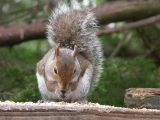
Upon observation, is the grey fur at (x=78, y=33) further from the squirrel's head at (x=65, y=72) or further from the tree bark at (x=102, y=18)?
the tree bark at (x=102, y=18)

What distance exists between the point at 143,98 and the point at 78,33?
41.3 inches

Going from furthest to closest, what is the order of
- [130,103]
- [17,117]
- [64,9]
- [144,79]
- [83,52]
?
[144,79], [64,9], [83,52], [130,103], [17,117]

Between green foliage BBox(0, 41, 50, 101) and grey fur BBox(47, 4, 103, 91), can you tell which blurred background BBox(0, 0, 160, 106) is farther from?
grey fur BBox(47, 4, 103, 91)

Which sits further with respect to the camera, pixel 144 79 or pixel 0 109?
pixel 144 79

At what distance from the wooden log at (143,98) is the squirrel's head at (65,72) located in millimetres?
547

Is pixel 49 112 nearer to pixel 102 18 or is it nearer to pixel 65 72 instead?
pixel 65 72

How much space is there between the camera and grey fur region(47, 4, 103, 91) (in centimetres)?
292

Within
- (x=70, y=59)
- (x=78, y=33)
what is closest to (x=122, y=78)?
(x=78, y=33)

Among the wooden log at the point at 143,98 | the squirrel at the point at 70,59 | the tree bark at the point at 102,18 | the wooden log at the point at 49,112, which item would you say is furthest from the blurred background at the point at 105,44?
the wooden log at the point at 49,112

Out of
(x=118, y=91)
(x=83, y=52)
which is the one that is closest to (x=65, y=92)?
(x=83, y=52)

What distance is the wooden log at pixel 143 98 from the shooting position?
1976 mm

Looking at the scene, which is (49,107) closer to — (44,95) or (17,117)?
(17,117)

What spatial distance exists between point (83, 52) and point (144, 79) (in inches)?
24.4

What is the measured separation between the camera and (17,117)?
5.35ft
